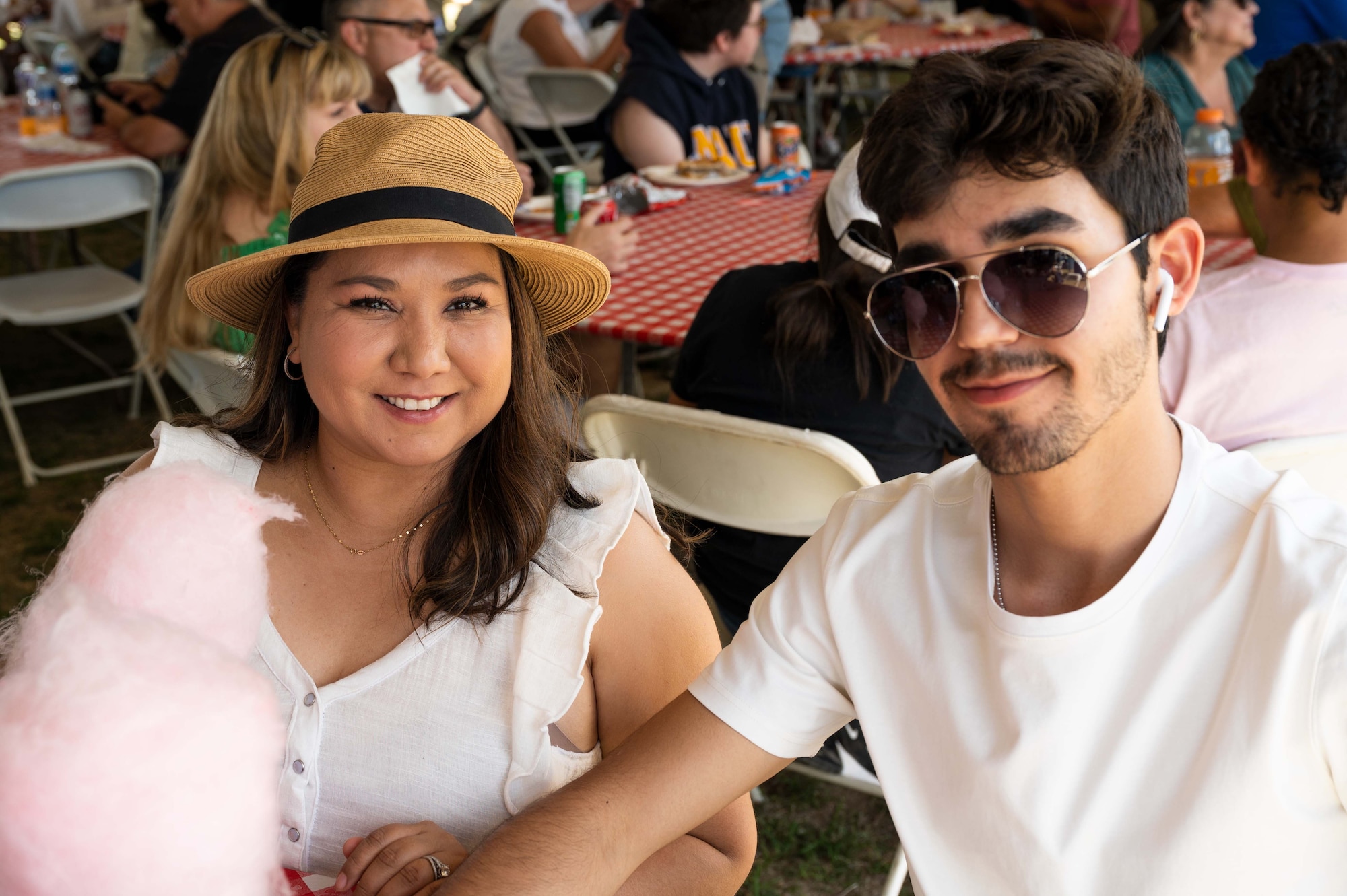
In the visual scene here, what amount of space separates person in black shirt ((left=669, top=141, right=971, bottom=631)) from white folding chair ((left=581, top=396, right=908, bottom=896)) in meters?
0.12

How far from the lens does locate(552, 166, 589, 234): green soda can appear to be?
3.97 metres

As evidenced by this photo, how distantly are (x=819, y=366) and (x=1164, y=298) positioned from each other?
1140mm

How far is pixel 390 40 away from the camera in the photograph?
509cm

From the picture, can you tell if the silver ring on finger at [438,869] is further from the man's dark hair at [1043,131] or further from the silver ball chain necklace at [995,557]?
the man's dark hair at [1043,131]

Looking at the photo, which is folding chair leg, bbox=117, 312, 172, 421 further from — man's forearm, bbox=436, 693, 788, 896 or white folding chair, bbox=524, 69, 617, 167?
man's forearm, bbox=436, 693, 788, 896

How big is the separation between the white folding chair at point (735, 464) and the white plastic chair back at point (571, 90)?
14.9ft

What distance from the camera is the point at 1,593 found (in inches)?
166

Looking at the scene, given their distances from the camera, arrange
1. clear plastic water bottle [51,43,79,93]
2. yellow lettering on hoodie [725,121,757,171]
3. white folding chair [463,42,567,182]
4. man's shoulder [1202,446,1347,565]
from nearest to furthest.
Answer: man's shoulder [1202,446,1347,565] → yellow lettering on hoodie [725,121,757,171] → clear plastic water bottle [51,43,79,93] → white folding chair [463,42,567,182]

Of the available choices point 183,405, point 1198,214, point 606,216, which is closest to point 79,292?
point 183,405

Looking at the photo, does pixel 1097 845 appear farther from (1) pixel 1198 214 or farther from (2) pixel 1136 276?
(1) pixel 1198 214

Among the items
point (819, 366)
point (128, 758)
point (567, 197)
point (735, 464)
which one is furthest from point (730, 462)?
point (567, 197)

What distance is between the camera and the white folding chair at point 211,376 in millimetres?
2273

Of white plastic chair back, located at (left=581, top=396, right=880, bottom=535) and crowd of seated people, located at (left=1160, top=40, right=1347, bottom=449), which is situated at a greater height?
crowd of seated people, located at (left=1160, top=40, right=1347, bottom=449)

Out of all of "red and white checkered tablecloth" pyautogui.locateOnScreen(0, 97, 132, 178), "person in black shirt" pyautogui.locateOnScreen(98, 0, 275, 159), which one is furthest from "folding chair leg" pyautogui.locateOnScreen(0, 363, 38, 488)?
"person in black shirt" pyautogui.locateOnScreen(98, 0, 275, 159)
